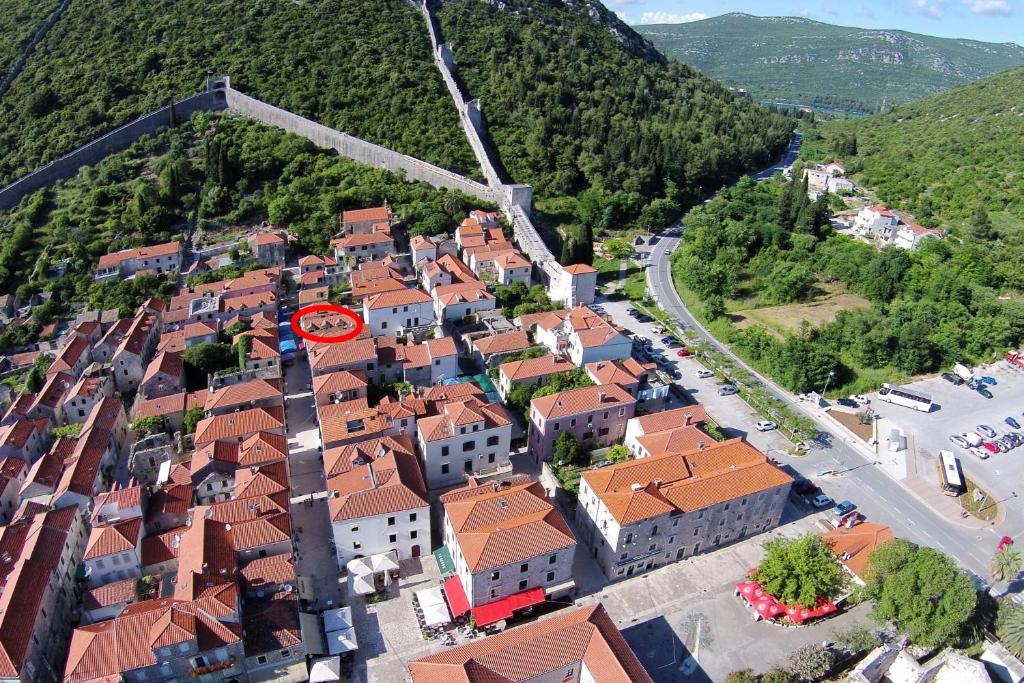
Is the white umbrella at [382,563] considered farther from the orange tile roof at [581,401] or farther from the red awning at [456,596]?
the orange tile roof at [581,401]

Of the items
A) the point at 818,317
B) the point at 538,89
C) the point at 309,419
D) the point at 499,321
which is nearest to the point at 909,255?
the point at 818,317

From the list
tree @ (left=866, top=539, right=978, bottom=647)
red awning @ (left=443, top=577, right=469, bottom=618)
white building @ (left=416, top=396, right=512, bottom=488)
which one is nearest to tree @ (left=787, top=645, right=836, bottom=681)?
tree @ (left=866, top=539, right=978, bottom=647)

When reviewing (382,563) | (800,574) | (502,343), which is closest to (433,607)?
(382,563)

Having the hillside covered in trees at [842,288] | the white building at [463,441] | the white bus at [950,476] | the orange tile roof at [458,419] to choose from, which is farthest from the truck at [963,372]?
the orange tile roof at [458,419]

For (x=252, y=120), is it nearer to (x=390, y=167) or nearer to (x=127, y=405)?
(x=390, y=167)

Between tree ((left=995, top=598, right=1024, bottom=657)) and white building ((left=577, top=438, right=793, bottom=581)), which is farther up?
white building ((left=577, top=438, right=793, bottom=581))

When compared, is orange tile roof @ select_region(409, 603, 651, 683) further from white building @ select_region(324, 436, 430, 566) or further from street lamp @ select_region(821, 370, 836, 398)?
street lamp @ select_region(821, 370, 836, 398)

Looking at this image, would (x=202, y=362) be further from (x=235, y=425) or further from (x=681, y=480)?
(x=681, y=480)

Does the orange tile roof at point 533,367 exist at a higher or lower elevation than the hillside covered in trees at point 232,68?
lower
